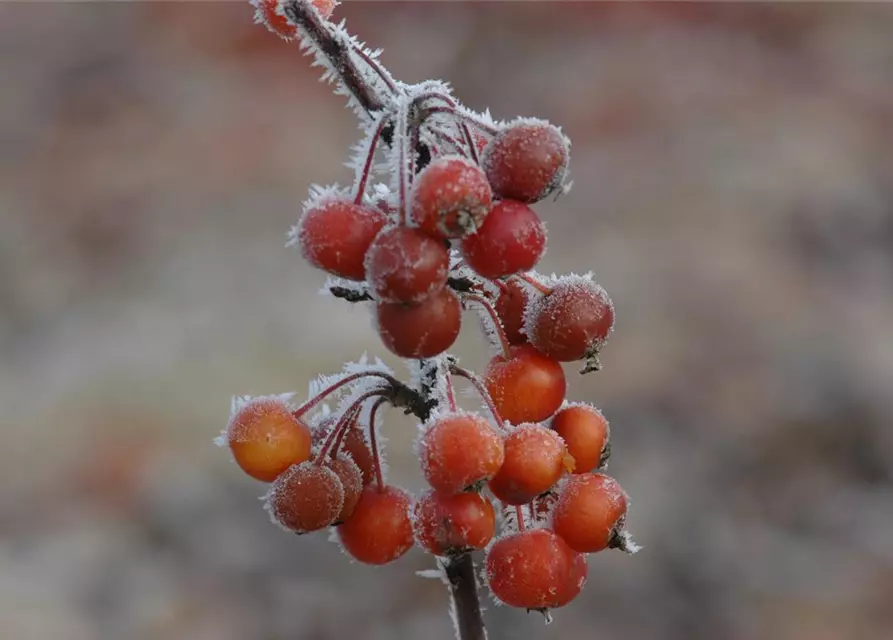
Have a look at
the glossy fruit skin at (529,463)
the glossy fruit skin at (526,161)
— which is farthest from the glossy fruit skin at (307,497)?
the glossy fruit skin at (526,161)

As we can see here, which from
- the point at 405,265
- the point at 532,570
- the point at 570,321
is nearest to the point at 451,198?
the point at 405,265

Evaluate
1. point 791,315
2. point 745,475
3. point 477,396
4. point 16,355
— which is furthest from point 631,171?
point 477,396

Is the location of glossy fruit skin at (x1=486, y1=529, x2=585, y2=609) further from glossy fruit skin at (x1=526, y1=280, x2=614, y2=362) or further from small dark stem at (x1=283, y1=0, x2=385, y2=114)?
small dark stem at (x1=283, y1=0, x2=385, y2=114)

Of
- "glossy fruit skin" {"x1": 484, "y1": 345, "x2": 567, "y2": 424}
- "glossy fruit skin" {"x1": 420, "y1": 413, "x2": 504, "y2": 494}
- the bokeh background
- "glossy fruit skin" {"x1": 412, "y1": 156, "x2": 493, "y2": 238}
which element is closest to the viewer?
"glossy fruit skin" {"x1": 412, "y1": 156, "x2": 493, "y2": 238}

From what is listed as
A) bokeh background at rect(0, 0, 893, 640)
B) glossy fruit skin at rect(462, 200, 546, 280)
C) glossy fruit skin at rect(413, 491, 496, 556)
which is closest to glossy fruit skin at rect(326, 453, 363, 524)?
glossy fruit skin at rect(413, 491, 496, 556)

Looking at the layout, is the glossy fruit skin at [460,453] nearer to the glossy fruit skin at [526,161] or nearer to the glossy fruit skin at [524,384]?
the glossy fruit skin at [524,384]

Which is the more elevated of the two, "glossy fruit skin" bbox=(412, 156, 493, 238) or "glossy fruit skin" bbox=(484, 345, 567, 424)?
"glossy fruit skin" bbox=(412, 156, 493, 238)
